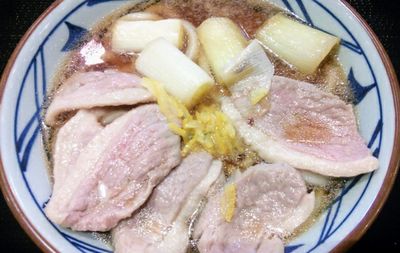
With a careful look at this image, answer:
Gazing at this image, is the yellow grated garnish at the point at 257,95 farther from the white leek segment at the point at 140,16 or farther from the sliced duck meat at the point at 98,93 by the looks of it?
the white leek segment at the point at 140,16

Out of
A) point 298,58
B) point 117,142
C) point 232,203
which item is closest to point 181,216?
point 232,203

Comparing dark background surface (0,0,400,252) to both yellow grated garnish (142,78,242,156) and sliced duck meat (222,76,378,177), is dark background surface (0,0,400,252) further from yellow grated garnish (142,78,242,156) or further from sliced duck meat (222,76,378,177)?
yellow grated garnish (142,78,242,156)

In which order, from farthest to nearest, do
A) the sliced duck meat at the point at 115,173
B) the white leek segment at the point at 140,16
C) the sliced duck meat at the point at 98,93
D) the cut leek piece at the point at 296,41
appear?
the white leek segment at the point at 140,16, the cut leek piece at the point at 296,41, the sliced duck meat at the point at 98,93, the sliced duck meat at the point at 115,173

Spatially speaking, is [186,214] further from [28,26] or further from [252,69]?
[28,26]

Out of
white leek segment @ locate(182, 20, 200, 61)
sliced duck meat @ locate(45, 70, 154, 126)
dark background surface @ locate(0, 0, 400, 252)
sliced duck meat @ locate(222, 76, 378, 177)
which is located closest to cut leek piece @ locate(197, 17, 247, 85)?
white leek segment @ locate(182, 20, 200, 61)

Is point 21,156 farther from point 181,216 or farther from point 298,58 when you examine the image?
point 298,58

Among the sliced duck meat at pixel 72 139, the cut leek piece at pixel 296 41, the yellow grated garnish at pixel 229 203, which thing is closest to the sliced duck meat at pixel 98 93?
the sliced duck meat at pixel 72 139
